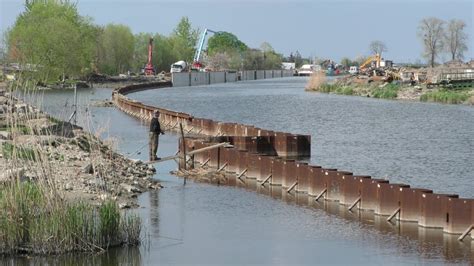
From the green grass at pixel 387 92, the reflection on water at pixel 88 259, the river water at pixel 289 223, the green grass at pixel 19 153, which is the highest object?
the green grass at pixel 19 153

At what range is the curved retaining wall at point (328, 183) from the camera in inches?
942

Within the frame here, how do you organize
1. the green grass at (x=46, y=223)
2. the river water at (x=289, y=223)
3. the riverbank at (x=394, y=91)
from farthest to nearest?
the riverbank at (x=394, y=91) < the river water at (x=289, y=223) < the green grass at (x=46, y=223)

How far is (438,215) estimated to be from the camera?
953 inches

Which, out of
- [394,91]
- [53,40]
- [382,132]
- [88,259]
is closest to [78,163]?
[88,259]

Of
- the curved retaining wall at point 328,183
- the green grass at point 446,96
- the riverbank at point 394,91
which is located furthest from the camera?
the riverbank at point 394,91

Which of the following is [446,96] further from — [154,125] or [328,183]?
[328,183]

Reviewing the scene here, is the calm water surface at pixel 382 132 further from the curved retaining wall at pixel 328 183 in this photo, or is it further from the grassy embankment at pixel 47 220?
the grassy embankment at pixel 47 220

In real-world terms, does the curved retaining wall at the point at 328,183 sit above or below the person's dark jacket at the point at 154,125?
below

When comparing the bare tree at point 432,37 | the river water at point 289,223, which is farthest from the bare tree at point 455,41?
the river water at point 289,223

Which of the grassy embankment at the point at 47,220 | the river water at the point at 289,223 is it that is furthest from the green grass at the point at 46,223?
the river water at the point at 289,223

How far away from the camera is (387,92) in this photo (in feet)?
393

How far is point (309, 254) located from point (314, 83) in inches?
5110

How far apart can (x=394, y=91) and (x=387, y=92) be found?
96 centimetres

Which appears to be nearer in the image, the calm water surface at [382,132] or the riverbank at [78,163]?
the riverbank at [78,163]
